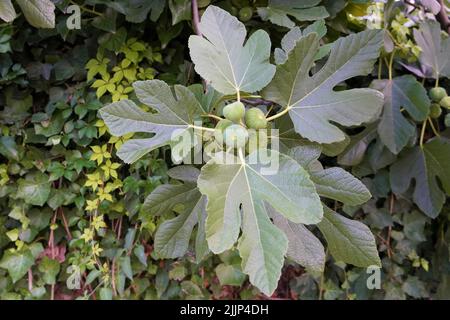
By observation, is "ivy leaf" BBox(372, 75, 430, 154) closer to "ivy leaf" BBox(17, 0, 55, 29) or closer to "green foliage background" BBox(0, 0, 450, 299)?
"green foliage background" BBox(0, 0, 450, 299)

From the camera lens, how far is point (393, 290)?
125 centimetres

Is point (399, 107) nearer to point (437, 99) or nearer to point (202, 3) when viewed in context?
point (437, 99)

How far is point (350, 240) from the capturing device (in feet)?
2.17

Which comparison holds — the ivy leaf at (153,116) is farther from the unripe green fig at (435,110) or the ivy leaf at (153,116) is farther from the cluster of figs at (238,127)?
the unripe green fig at (435,110)

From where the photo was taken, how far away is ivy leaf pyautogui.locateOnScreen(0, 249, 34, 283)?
1.08 metres

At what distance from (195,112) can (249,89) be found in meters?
0.11

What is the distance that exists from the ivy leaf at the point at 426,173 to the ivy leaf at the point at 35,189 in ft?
3.68

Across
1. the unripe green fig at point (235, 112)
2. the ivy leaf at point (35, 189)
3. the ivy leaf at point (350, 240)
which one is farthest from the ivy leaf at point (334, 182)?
the ivy leaf at point (35, 189)

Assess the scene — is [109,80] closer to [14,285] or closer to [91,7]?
[91,7]

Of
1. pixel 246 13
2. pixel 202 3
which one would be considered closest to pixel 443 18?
pixel 246 13

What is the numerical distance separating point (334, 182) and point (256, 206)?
0.19 metres

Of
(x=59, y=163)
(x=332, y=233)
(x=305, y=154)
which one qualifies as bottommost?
(x=59, y=163)

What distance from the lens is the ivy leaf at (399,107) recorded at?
3.44ft
